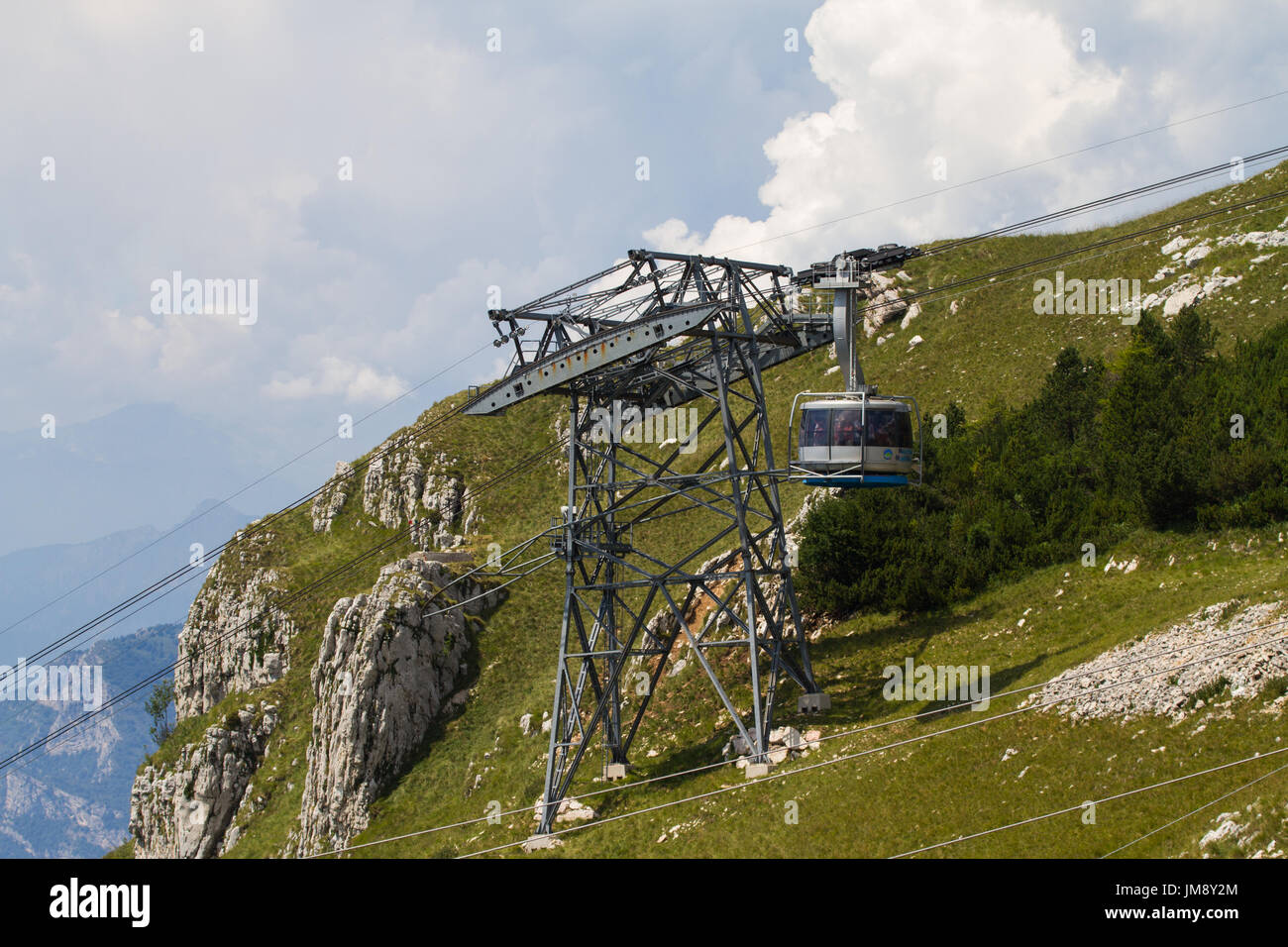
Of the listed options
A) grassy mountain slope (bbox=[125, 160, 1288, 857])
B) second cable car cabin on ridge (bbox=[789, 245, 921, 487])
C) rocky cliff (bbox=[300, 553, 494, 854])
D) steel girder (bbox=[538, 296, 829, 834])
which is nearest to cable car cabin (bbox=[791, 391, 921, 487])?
second cable car cabin on ridge (bbox=[789, 245, 921, 487])

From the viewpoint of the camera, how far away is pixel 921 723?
1094 inches

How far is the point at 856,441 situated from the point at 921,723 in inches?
317

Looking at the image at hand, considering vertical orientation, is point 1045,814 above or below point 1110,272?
below

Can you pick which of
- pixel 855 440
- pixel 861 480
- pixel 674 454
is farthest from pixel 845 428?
pixel 674 454

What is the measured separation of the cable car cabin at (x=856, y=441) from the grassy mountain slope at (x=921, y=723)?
699 centimetres

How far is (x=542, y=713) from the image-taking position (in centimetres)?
4659

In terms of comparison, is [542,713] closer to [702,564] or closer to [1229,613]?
[702,564]

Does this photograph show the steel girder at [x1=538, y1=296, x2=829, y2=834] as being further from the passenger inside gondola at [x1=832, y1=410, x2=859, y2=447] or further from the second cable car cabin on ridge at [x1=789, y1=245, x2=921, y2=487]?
the passenger inside gondola at [x1=832, y1=410, x2=859, y2=447]

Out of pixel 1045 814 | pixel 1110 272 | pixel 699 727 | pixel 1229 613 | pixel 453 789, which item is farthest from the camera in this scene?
pixel 1110 272

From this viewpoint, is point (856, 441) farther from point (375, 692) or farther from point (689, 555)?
point (375, 692)

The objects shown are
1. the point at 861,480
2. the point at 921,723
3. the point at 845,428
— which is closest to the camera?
the point at 845,428

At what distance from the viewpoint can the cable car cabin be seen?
27.3 m
